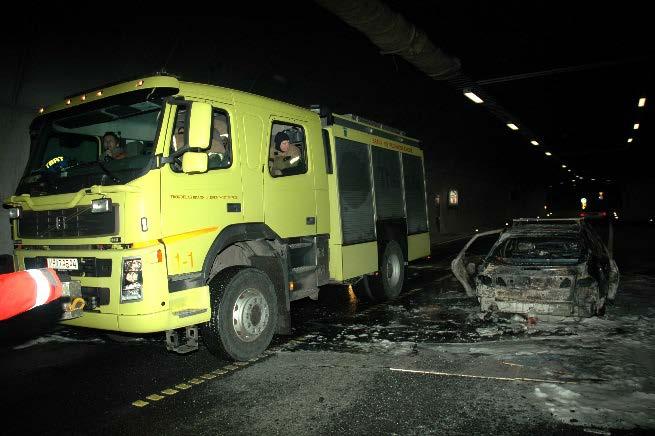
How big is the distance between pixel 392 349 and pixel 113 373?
10.5 ft

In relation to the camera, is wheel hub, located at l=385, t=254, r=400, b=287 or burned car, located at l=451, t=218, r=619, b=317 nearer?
burned car, located at l=451, t=218, r=619, b=317

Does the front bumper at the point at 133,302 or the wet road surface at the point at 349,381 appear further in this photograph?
the front bumper at the point at 133,302

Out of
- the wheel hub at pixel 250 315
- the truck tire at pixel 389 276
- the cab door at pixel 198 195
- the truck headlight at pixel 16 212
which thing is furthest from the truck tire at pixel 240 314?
the truck tire at pixel 389 276

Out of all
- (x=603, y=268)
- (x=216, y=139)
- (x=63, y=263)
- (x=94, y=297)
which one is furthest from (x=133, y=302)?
(x=603, y=268)

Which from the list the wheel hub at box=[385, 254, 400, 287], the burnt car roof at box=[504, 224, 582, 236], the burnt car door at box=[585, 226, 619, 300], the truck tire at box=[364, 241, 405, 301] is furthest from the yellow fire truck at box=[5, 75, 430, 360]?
the burnt car door at box=[585, 226, 619, 300]

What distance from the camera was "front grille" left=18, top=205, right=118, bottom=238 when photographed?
468cm

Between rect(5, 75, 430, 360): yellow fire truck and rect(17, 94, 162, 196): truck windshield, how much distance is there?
2cm

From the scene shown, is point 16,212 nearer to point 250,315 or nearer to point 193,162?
point 193,162

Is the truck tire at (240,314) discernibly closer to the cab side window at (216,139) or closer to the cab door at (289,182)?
the cab door at (289,182)

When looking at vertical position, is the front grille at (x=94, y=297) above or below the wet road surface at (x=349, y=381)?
above

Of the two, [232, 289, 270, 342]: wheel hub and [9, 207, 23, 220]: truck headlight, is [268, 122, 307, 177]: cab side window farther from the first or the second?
[9, 207, 23, 220]: truck headlight

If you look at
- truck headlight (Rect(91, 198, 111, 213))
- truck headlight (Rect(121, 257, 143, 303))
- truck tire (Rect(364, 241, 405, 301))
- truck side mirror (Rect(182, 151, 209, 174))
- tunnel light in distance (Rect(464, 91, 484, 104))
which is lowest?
truck tire (Rect(364, 241, 405, 301))

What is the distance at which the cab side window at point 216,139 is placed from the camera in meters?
5.06

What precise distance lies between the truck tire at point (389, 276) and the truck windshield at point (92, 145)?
16.2 ft
